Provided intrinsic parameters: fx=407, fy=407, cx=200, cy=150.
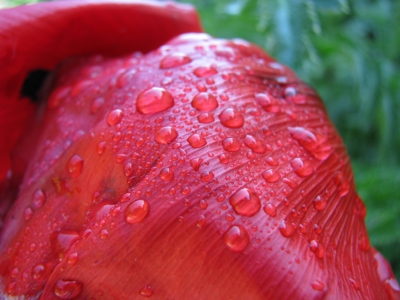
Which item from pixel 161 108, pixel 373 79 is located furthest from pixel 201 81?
pixel 373 79

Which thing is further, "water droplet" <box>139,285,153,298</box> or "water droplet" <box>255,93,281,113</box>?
"water droplet" <box>255,93,281,113</box>

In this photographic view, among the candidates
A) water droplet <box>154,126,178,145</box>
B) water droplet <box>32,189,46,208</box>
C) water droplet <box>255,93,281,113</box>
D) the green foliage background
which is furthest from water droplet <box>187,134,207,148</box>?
the green foliage background

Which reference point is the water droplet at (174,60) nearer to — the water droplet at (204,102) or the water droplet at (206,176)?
the water droplet at (204,102)

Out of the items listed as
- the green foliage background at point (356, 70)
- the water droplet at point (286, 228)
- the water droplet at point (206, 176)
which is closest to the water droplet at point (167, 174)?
the water droplet at point (206, 176)

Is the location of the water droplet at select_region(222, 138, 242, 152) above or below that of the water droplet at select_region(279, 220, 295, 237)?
above

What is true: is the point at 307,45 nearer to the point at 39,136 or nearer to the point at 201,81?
the point at 201,81

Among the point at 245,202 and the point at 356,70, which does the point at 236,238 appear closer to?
the point at 245,202

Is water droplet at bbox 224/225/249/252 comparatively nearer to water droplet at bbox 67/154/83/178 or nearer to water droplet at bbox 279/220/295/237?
water droplet at bbox 279/220/295/237
